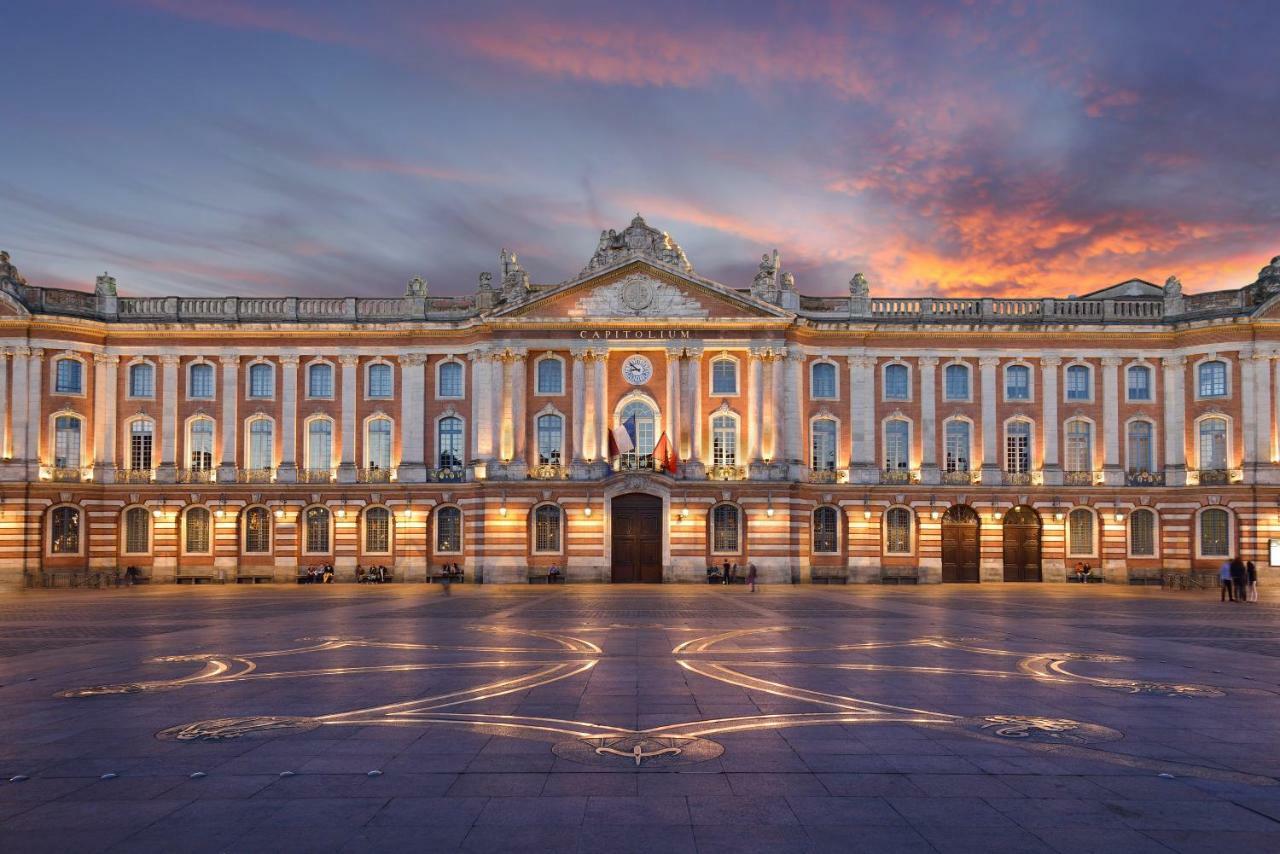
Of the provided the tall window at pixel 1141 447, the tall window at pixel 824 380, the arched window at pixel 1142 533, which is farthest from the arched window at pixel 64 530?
the tall window at pixel 1141 447

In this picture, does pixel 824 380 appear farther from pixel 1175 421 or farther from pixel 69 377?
pixel 69 377

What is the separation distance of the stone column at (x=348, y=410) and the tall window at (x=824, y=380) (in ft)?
88.3

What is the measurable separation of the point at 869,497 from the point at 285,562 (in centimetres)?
3403

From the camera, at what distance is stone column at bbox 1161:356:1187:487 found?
190 feet

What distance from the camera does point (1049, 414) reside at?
2335 inches

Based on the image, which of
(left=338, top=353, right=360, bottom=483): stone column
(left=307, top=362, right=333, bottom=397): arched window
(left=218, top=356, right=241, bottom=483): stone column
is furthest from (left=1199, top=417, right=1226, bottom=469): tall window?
(left=218, top=356, right=241, bottom=483): stone column

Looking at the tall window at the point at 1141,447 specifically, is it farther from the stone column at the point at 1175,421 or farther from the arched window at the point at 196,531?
the arched window at the point at 196,531

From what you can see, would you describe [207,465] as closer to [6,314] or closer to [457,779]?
[6,314]

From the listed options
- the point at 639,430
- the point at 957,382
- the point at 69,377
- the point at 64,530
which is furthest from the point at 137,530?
the point at 957,382

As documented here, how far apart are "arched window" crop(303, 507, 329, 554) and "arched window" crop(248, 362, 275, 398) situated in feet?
24.5

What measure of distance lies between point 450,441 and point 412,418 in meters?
2.58

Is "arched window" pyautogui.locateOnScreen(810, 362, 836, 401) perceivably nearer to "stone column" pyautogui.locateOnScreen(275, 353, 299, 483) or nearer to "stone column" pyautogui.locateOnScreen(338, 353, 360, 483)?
"stone column" pyautogui.locateOnScreen(338, 353, 360, 483)

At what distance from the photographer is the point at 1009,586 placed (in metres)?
55.9

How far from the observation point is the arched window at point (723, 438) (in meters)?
57.2
